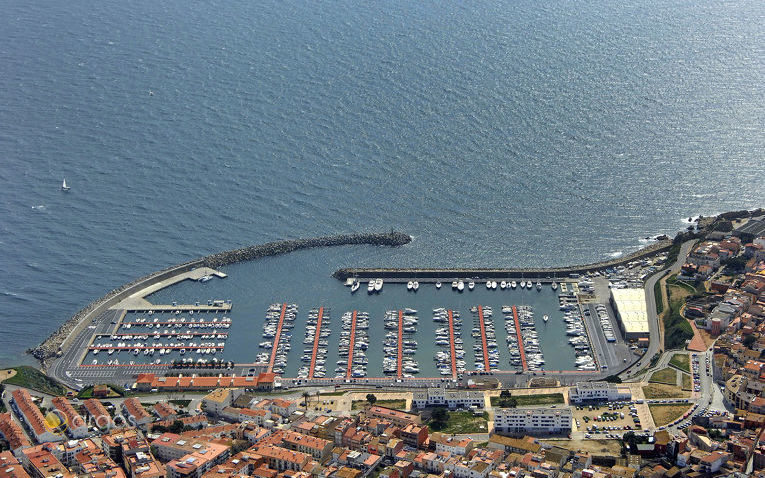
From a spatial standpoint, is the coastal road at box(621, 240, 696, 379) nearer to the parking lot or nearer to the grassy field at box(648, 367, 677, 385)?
the grassy field at box(648, 367, 677, 385)

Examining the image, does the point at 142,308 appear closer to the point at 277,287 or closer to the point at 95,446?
the point at 277,287

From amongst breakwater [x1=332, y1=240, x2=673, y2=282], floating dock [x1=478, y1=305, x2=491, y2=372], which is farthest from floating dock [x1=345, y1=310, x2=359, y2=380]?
floating dock [x1=478, y1=305, x2=491, y2=372]

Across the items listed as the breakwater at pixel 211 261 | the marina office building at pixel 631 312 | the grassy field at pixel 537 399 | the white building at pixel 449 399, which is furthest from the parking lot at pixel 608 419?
the breakwater at pixel 211 261

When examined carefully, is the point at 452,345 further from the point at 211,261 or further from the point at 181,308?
the point at 211,261

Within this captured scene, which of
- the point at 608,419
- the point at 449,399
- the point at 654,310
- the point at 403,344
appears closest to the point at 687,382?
the point at 608,419

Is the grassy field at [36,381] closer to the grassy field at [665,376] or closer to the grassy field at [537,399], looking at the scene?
the grassy field at [537,399]

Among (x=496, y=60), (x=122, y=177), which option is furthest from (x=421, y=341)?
(x=496, y=60)
